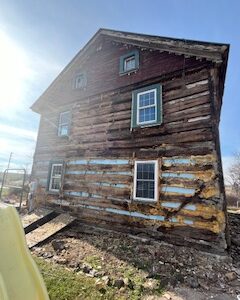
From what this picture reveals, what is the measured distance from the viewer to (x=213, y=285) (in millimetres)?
4871

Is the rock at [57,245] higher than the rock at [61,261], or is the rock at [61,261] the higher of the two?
the rock at [57,245]

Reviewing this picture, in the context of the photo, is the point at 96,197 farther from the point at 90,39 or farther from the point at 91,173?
the point at 90,39

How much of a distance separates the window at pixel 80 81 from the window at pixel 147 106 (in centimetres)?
414

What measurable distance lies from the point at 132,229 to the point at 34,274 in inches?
237

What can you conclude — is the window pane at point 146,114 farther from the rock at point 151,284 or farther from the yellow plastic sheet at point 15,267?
the yellow plastic sheet at point 15,267

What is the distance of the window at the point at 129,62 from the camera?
10223mm

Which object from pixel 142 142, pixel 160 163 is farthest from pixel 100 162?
pixel 160 163

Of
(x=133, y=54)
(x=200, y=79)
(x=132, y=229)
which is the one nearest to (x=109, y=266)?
(x=132, y=229)

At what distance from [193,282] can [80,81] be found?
1192 cm

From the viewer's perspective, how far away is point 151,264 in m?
5.80

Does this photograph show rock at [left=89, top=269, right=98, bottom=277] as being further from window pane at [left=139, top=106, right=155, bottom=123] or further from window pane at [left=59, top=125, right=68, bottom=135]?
window pane at [left=59, top=125, right=68, bottom=135]

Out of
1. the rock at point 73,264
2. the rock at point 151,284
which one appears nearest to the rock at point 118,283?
the rock at point 151,284

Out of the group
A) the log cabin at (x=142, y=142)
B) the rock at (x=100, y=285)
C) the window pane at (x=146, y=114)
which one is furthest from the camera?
the window pane at (x=146, y=114)

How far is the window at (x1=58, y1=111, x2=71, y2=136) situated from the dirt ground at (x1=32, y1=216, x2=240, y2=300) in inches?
258
